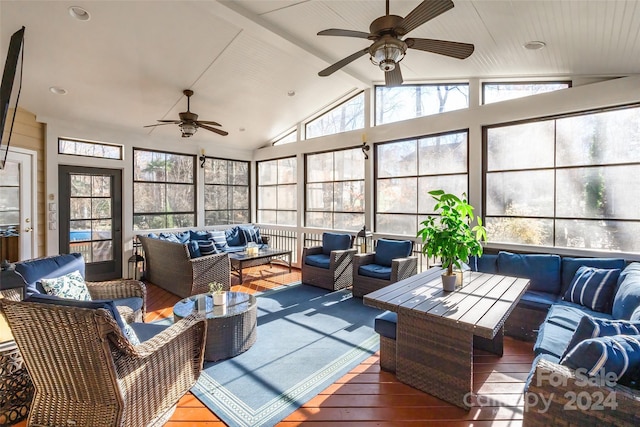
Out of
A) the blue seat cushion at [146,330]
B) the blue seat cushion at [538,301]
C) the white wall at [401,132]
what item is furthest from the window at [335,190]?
the blue seat cushion at [146,330]

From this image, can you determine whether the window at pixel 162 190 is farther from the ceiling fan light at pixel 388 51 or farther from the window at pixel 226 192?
the ceiling fan light at pixel 388 51

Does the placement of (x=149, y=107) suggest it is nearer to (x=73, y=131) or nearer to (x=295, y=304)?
(x=73, y=131)

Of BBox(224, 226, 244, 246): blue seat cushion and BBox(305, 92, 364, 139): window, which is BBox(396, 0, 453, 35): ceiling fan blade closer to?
BBox(305, 92, 364, 139): window

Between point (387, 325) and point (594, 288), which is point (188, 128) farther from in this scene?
point (594, 288)

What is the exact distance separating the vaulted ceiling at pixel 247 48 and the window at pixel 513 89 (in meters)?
0.14

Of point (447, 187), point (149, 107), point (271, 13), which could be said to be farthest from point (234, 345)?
point (149, 107)

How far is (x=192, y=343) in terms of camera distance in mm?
2145

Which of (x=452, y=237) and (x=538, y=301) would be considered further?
(x=538, y=301)

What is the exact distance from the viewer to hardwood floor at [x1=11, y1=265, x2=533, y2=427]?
2.02 meters

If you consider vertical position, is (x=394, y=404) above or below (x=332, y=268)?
below

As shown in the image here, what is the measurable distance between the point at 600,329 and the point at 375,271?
9.57 ft

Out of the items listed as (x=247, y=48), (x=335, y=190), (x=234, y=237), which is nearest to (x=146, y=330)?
(x=247, y=48)

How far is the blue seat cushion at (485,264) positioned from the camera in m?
3.76

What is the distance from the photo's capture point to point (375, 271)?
4449 millimetres
